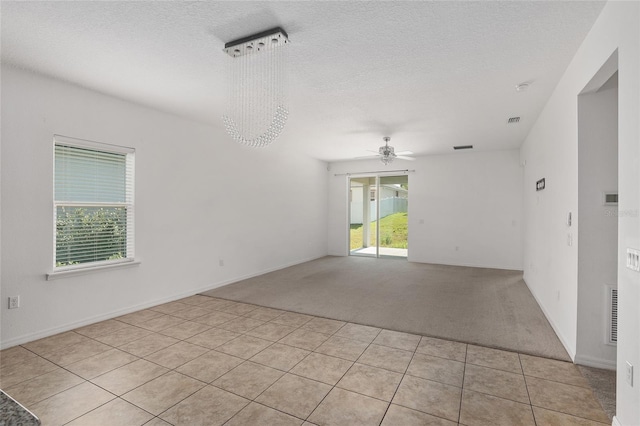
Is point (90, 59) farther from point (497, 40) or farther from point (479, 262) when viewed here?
point (479, 262)

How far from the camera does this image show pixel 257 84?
3.32m

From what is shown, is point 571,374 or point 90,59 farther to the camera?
point 90,59

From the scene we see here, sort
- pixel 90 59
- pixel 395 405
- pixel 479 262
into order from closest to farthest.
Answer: pixel 395 405 < pixel 90 59 < pixel 479 262

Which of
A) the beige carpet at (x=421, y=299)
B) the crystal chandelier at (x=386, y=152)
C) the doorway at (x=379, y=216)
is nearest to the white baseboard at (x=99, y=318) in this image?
the beige carpet at (x=421, y=299)

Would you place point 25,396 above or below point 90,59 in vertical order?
below

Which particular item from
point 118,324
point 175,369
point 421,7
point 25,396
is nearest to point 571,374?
point 421,7

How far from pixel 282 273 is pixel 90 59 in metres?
4.53

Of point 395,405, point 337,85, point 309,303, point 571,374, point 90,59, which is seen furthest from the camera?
point 309,303

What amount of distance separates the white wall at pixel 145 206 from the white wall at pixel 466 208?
3.21 metres

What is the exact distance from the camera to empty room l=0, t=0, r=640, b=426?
2066 mm

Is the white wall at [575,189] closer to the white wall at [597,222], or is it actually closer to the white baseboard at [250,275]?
the white wall at [597,222]

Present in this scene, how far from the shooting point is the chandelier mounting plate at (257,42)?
2379 millimetres

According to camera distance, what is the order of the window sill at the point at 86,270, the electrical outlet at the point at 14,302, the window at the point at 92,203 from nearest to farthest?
the electrical outlet at the point at 14,302 < the window sill at the point at 86,270 < the window at the point at 92,203

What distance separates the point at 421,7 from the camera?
2086 mm
